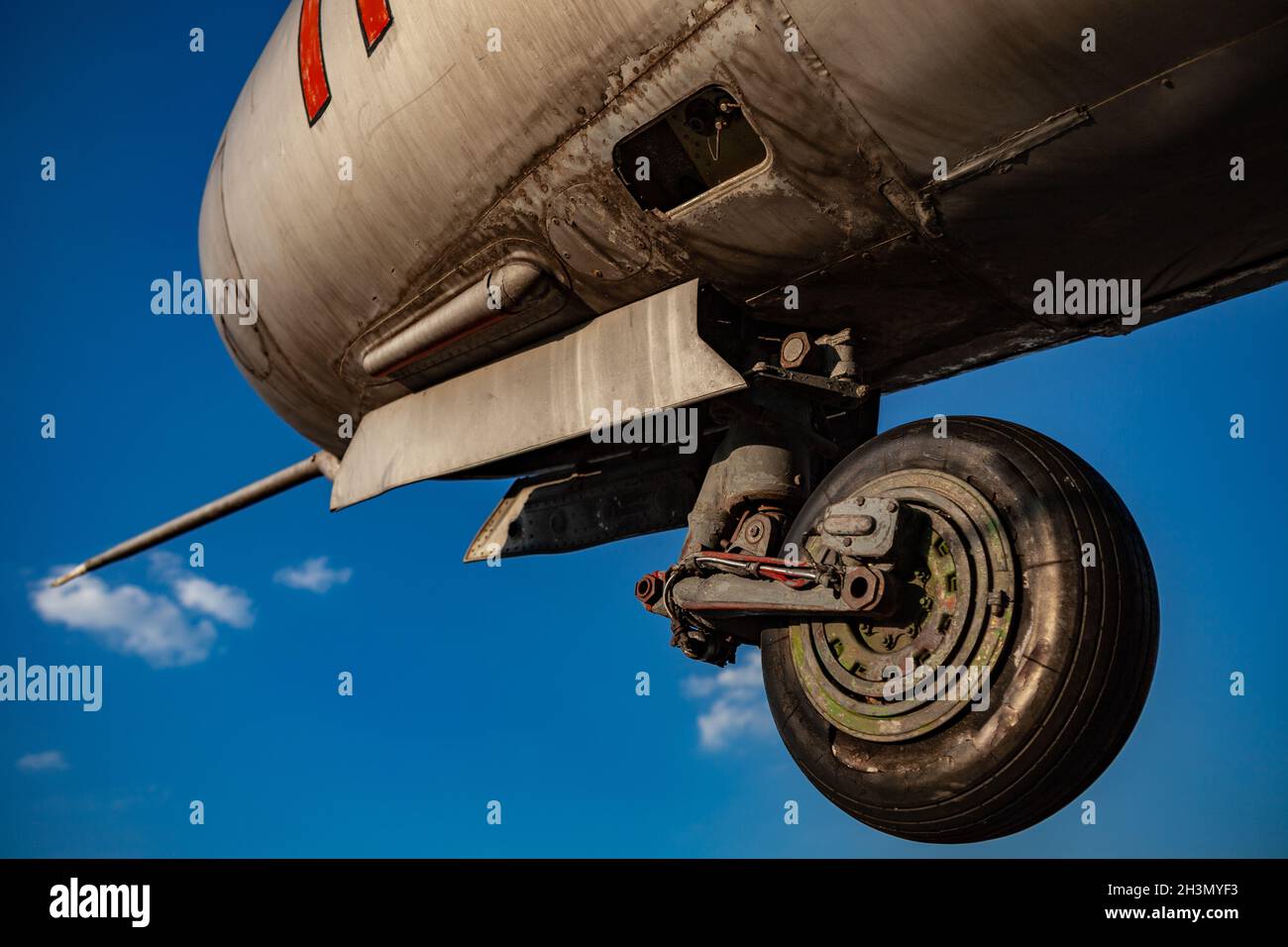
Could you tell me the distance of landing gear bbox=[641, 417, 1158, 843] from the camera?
11.0 ft

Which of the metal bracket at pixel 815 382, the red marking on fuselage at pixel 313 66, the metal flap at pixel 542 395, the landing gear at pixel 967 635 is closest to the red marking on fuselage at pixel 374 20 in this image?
the red marking on fuselage at pixel 313 66

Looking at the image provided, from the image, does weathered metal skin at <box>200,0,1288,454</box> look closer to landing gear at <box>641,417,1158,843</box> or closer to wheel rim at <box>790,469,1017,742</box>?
landing gear at <box>641,417,1158,843</box>

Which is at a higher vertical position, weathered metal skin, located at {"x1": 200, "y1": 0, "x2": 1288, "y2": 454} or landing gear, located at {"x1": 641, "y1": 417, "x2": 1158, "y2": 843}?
weathered metal skin, located at {"x1": 200, "y1": 0, "x2": 1288, "y2": 454}

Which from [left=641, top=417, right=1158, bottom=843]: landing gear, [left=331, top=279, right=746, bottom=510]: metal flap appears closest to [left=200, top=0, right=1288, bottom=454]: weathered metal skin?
[left=331, top=279, right=746, bottom=510]: metal flap

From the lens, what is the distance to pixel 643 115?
3738 millimetres

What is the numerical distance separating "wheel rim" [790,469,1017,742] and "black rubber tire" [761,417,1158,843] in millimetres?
57

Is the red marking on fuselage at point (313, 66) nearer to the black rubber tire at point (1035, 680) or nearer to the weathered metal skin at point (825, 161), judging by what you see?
the weathered metal skin at point (825, 161)

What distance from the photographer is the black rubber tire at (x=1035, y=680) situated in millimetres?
3340

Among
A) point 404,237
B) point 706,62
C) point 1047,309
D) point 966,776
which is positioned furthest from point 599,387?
point 966,776

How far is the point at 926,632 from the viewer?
11.9ft

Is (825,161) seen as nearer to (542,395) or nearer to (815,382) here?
(815,382)

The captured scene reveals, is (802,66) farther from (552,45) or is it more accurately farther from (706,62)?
(552,45)

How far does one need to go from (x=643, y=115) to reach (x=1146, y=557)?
254 centimetres

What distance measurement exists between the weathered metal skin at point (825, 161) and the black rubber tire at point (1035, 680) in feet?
2.68
